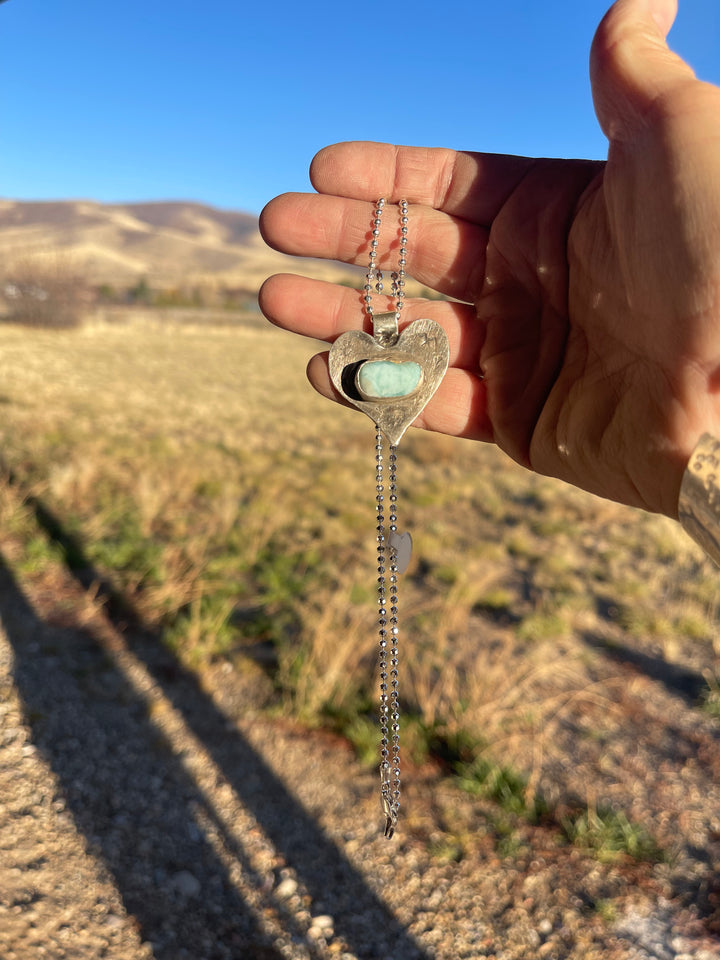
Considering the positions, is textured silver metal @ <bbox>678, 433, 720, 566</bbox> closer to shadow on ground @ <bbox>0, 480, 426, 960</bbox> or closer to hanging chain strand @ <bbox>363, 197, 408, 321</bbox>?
hanging chain strand @ <bbox>363, 197, 408, 321</bbox>

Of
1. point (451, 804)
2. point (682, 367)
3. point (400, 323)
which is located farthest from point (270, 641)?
point (682, 367)

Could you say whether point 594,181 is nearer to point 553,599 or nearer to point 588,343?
point 588,343

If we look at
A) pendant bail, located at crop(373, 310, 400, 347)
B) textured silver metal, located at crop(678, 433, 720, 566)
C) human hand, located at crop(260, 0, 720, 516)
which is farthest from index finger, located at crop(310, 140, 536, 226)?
textured silver metal, located at crop(678, 433, 720, 566)

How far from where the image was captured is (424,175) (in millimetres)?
2775

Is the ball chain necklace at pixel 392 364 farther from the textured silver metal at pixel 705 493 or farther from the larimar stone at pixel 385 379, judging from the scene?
the textured silver metal at pixel 705 493

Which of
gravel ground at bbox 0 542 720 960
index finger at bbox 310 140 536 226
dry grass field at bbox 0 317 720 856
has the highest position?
index finger at bbox 310 140 536 226

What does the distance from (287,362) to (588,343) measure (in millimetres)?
27222

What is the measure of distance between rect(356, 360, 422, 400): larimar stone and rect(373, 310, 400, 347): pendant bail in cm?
16

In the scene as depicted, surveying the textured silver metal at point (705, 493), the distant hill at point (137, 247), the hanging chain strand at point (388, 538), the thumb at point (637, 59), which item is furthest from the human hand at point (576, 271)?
the distant hill at point (137, 247)

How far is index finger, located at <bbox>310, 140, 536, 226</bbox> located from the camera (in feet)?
8.74

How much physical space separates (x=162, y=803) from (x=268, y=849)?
0.63m

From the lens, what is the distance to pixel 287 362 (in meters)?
29.1

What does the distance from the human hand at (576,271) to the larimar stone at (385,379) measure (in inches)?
11.9

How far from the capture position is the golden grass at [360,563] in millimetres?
4902
